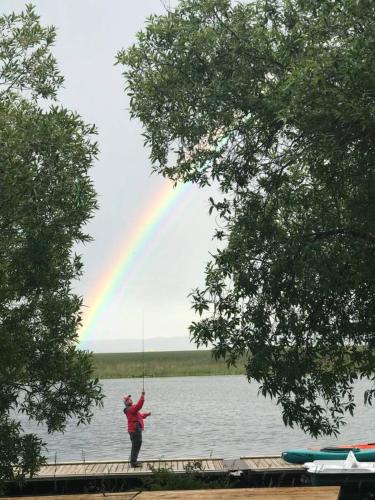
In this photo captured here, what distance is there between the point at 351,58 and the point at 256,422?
2044 inches

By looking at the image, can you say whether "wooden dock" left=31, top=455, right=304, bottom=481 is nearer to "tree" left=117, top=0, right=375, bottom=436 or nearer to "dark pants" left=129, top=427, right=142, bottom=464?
"dark pants" left=129, top=427, right=142, bottom=464

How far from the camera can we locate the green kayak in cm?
2130

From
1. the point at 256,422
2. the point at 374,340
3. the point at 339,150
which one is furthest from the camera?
the point at 256,422

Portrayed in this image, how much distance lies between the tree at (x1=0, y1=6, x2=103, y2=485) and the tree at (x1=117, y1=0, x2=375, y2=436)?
2.00 meters

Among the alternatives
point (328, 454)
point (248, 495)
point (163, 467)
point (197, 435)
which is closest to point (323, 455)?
point (328, 454)

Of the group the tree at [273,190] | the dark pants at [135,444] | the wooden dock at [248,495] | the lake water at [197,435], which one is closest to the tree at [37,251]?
the tree at [273,190]

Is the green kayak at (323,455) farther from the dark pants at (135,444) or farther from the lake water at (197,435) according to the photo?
the lake water at (197,435)

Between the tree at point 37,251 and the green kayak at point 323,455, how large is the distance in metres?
8.25

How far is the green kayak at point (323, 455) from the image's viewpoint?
21.3 metres

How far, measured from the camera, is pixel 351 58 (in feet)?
35.7

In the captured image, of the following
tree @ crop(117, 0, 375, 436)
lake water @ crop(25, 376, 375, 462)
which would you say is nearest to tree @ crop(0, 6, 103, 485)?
tree @ crop(117, 0, 375, 436)

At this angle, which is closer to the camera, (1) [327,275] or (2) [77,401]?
(1) [327,275]

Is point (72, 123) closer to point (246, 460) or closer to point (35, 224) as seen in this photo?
point (35, 224)

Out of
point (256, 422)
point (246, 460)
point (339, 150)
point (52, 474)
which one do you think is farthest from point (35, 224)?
point (256, 422)
